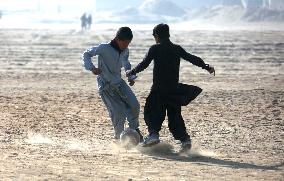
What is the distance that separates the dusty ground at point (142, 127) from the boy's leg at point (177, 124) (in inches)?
8.5

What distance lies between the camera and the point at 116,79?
768cm

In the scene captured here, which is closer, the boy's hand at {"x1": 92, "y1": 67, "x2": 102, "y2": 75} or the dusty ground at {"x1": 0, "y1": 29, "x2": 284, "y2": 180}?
the dusty ground at {"x1": 0, "y1": 29, "x2": 284, "y2": 180}

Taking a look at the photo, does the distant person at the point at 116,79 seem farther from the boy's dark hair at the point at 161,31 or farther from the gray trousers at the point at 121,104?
the boy's dark hair at the point at 161,31

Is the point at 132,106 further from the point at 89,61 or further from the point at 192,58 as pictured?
the point at 192,58

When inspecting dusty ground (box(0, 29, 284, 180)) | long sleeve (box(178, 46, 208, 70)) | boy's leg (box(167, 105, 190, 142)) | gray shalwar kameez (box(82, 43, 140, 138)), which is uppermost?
long sleeve (box(178, 46, 208, 70))

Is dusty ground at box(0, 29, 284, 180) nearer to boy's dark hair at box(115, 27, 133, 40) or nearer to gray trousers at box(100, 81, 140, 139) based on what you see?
gray trousers at box(100, 81, 140, 139)

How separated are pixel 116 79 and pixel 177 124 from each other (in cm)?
96

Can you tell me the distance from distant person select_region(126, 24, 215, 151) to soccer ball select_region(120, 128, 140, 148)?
180mm

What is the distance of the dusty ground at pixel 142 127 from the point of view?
6.20 meters

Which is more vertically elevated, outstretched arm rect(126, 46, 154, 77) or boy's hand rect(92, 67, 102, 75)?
outstretched arm rect(126, 46, 154, 77)

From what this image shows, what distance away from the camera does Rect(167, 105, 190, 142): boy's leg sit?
7.40m

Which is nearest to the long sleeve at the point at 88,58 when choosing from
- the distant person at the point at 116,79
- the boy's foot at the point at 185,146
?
the distant person at the point at 116,79

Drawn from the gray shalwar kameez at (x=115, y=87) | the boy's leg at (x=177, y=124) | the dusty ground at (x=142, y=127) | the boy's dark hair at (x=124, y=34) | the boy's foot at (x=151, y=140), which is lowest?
the dusty ground at (x=142, y=127)

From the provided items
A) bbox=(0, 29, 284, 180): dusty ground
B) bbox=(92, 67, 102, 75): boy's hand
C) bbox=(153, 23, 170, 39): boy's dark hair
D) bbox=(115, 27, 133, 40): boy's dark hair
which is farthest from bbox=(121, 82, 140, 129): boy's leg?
bbox=(153, 23, 170, 39): boy's dark hair
